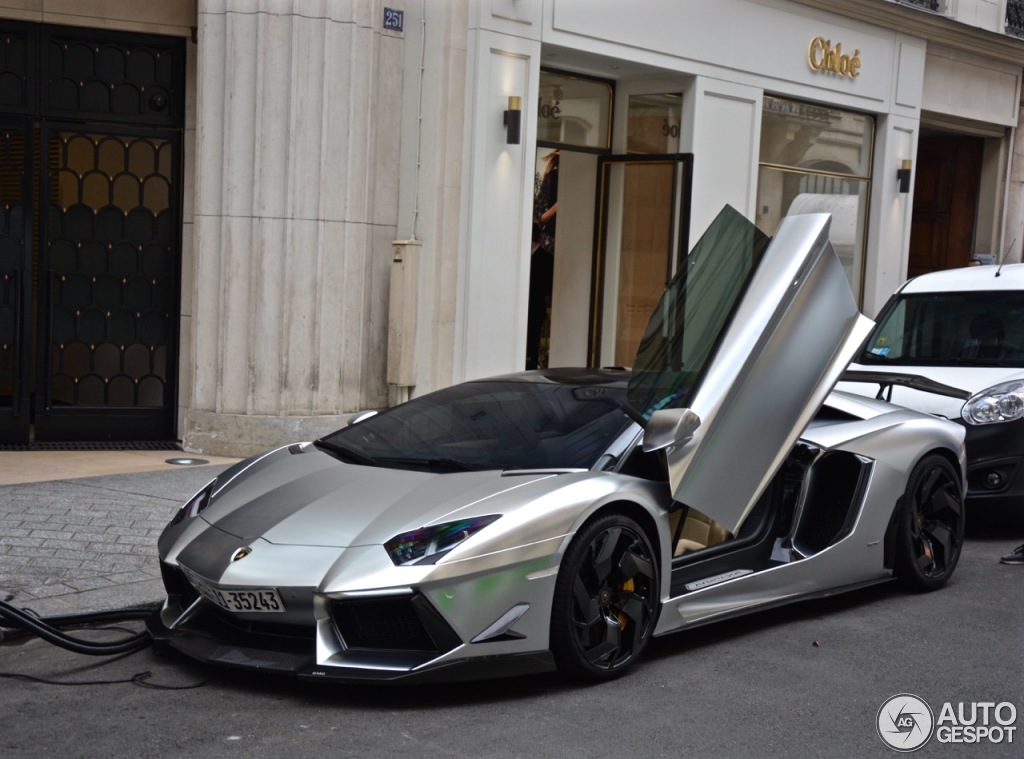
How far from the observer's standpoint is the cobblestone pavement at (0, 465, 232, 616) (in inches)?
244

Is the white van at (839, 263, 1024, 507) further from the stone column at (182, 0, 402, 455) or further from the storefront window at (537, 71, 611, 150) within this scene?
the storefront window at (537, 71, 611, 150)

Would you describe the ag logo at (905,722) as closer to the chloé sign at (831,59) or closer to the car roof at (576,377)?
the car roof at (576,377)

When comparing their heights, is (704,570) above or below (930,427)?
below

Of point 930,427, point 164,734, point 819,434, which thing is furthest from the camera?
point 930,427

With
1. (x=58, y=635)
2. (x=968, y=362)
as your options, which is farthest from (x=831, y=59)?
(x=58, y=635)

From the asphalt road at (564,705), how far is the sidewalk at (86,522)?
2.66ft

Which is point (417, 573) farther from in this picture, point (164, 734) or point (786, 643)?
point (786, 643)

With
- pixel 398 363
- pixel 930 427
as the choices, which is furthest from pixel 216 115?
pixel 930 427

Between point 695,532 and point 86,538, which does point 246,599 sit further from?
point 86,538

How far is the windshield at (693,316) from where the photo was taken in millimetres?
5492

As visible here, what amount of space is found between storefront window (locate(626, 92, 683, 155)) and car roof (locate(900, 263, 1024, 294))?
15.2ft

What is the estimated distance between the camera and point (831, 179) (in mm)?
16734

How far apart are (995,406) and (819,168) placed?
8.45 meters

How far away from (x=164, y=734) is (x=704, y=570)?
7.83ft
